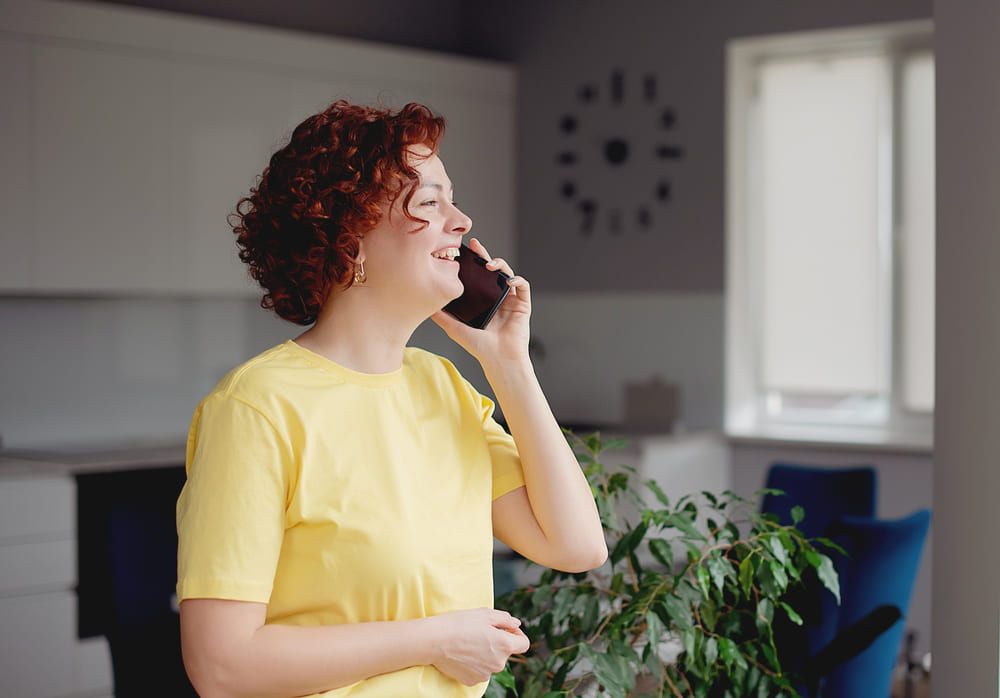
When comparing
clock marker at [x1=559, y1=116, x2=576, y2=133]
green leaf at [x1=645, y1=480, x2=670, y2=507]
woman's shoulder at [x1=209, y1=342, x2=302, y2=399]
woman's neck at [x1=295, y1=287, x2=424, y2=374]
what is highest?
clock marker at [x1=559, y1=116, x2=576, y2=133]

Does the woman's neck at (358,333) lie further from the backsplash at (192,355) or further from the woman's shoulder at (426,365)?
the backsplash at (192,355)

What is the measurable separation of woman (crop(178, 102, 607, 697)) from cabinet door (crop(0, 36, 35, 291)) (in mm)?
2835

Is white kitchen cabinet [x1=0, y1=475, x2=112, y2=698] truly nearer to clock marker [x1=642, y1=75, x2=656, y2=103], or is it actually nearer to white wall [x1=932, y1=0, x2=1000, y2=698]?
white wall [x1=932, y1=0, x2=1000, y2=698]

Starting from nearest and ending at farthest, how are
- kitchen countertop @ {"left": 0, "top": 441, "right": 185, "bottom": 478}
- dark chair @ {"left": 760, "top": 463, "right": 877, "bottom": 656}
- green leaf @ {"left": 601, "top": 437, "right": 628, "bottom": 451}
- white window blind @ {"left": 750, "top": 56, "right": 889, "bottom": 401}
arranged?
1. green leaf @ {"left": 601, "top": 437, "right": 628, "bottom": 451}
2. dark chair @ {"left": 760, "top": 463, "right": 877, "bottom": 656}
3. kitchen countertop @ {"left": 0, "top": 441, "right": 185, "bottom": 478}
4. white window blind @ {"left": 750, "top": 56, "right": 889, "bottom": 401}

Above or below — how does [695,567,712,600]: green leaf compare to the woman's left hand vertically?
below

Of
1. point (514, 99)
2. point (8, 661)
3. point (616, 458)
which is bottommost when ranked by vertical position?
point (8, 661)

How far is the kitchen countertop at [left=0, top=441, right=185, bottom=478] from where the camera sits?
352 cm

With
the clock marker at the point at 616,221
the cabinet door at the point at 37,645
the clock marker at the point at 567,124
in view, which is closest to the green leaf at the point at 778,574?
the cabinet door at the point at 37,645

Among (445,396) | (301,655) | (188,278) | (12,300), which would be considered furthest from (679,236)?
(301,655)

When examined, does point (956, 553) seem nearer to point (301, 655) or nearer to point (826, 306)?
point (301, 655)

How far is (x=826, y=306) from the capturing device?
15.6 feet

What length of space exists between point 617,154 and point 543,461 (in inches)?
156

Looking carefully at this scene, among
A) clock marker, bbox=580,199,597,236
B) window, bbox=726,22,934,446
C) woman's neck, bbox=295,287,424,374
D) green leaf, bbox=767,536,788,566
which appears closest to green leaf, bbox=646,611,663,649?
green leaf, bbox=767,536,788,566

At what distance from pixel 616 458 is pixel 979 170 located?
2.90 metres
